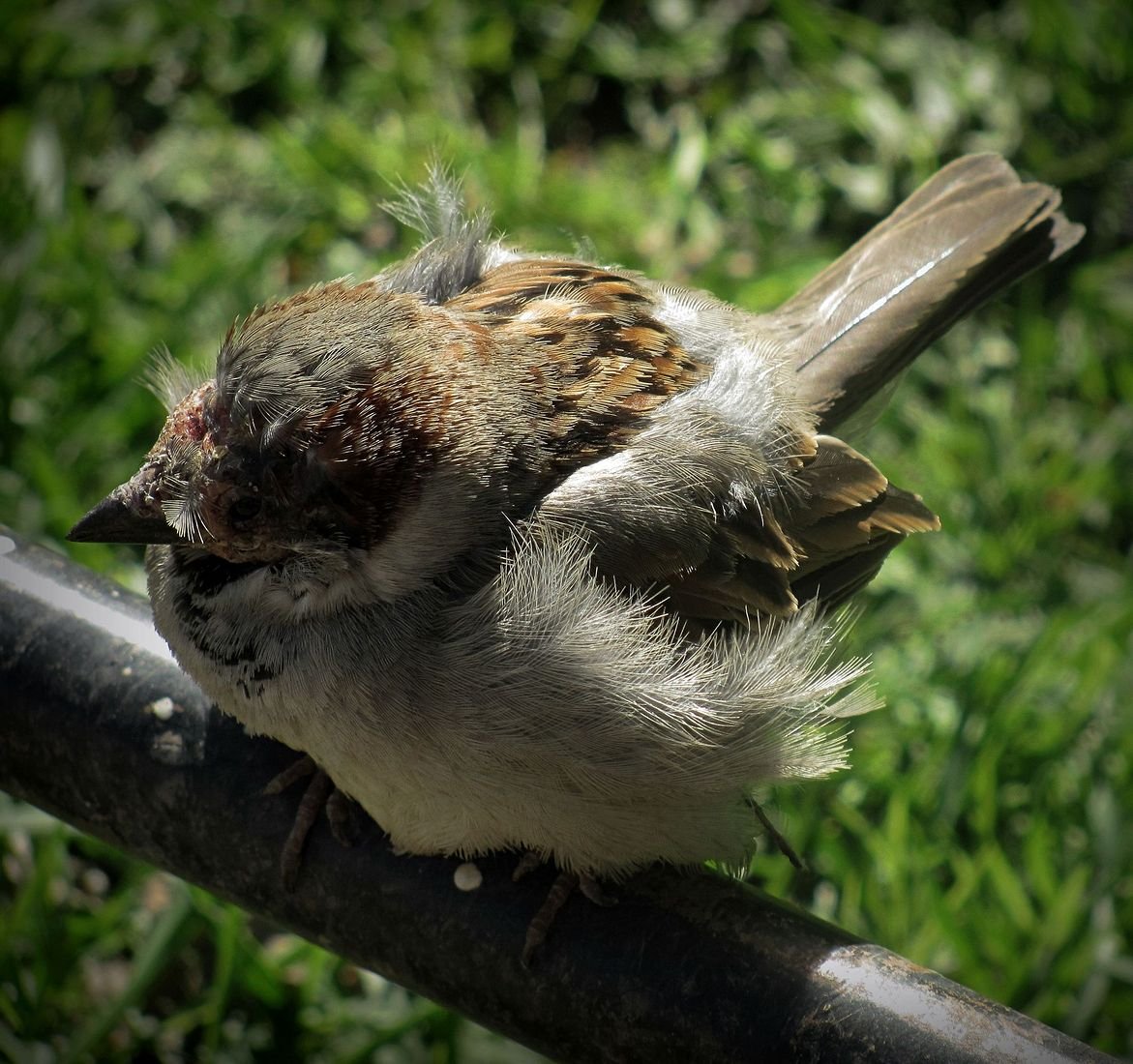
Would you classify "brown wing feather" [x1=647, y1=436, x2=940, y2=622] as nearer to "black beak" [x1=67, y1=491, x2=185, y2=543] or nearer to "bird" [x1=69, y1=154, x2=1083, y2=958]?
"bird" [x1=69, y1=154, x2=1083, y2=958]

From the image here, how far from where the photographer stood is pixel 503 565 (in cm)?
225

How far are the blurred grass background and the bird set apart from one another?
0.89 m

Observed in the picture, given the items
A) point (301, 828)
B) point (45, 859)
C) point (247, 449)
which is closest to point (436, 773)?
point (301, 828)

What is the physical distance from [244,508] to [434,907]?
2.33ft

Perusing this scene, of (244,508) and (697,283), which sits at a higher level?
(244,508)

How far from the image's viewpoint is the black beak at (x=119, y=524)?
2.26 m

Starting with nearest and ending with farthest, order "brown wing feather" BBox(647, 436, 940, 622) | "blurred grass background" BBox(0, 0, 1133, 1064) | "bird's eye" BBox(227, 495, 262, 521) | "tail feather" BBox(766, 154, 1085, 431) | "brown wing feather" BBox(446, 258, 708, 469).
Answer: "bird's eye" BBox(227, 495, 262, 521) < "brown wing feather" BBox(446, 258, 708, 469) < "brown wing feather" BBox(647, 436, 940, 622) < "tail feather" BBox(766, 154, 1085, 431) < "blurred grass background" BBox(0, 0, 1133, 1064)

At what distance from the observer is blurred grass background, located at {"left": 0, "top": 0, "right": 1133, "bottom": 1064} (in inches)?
125

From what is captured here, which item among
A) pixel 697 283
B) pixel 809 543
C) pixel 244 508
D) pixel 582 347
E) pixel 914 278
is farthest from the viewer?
pixel 697 283

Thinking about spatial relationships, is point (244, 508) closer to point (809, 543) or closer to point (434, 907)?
point (434, 907)

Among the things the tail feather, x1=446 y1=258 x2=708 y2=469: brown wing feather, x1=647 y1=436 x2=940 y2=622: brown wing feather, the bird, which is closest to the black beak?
the bird

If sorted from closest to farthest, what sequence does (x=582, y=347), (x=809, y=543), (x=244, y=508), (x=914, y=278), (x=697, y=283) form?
(x=244, y=508)
(x=582, y=347)
(x=809, y=543)
(x=914, y=278)
(x=697, y=283)

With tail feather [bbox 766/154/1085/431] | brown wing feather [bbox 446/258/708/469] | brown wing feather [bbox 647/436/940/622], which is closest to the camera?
brown wing feather [bbox 446/258/708/469]

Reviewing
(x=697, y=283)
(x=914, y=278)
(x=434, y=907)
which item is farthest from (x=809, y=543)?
(x=697, y=283)
